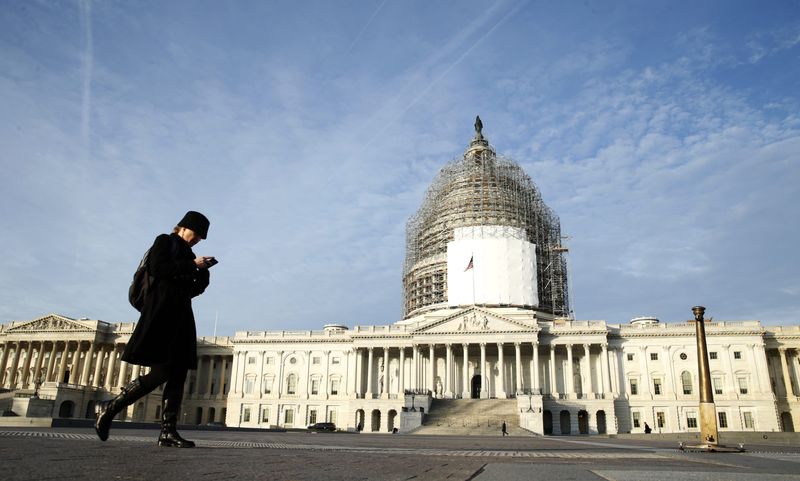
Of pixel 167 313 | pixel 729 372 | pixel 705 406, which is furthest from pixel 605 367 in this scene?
pixel 167 313

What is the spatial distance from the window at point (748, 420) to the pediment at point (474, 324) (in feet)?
→ 80.6

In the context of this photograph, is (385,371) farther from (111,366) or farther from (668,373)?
(111,366)

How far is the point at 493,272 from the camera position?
3142 inches

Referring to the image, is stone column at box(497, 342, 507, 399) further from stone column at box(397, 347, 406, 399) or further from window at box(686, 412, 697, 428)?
window at box(686, 412, 697, 428)

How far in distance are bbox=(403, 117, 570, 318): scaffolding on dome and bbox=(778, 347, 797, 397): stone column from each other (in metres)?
26.1

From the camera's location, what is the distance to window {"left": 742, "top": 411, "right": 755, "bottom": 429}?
65188 millimetres

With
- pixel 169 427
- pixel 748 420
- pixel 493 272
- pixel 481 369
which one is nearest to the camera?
pixel 169 427

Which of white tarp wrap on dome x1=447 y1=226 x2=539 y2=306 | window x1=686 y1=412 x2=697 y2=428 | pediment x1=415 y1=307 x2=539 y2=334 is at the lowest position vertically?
window x1=686 y1=412 x2=697 y2=428

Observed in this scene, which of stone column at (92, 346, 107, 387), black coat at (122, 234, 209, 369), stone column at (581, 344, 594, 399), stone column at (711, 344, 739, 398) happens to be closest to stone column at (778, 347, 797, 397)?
stone column at (711, 344, 739, 398)

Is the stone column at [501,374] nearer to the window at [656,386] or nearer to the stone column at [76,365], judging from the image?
the window at [656,386]

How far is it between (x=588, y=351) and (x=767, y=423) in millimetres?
20019

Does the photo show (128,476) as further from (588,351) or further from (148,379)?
(588,351)

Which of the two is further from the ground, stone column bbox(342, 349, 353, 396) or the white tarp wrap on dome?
the white tarp wrap on dome

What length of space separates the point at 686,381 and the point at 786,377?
38.2 feet
